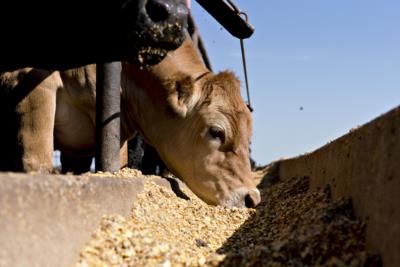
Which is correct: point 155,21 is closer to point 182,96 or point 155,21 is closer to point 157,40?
point 157,40

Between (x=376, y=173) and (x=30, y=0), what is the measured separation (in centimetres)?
132

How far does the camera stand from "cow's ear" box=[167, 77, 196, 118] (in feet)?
14.3

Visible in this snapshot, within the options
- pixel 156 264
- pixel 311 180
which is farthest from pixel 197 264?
pixel 311 180

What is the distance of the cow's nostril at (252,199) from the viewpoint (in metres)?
4.03

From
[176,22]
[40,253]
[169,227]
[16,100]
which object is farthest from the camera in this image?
[16,100]

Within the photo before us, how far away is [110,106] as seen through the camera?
11.7 ft

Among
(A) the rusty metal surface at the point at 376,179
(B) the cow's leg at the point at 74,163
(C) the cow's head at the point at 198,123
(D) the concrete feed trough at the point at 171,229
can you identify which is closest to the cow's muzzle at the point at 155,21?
(D) the concrete feed trough at the point at 171,229

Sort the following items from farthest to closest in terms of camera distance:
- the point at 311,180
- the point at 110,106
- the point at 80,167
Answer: the point at 80,167 < the point at 110,106 < the point at 311,180

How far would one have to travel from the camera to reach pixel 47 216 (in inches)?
58.1

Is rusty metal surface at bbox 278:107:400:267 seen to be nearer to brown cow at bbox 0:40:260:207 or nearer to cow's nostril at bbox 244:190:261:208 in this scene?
cow's nostril at bbox 244:190:261:208

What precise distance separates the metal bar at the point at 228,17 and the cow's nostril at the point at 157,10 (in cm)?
208

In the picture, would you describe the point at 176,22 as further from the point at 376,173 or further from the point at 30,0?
the point at 376,173

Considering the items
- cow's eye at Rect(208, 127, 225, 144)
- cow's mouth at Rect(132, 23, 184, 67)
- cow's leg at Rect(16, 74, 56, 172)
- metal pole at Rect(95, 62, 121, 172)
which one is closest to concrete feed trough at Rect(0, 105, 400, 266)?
cow's mouth at Rect(132, 23, 184, 67)

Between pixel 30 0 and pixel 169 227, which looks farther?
pixel 169 227
